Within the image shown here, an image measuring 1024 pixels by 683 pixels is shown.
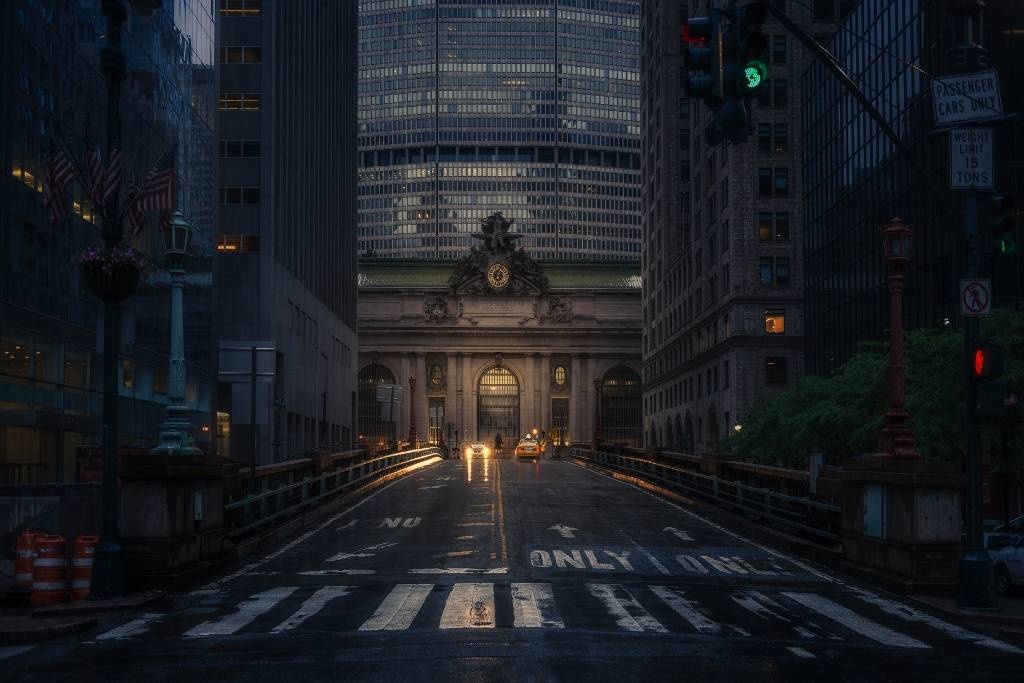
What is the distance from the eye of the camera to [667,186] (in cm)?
11150

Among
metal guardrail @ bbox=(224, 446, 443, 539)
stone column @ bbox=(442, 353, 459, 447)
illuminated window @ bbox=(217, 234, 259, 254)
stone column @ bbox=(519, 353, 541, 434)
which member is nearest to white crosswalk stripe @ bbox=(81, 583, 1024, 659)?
metal guardrail @ bbox=(224, 446, 443, 539)

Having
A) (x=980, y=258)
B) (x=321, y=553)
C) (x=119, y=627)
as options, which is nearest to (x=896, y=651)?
(x=980, y=258)

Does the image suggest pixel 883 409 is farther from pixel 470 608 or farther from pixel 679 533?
pixel 470 608

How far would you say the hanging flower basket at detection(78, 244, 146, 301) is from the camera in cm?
1973

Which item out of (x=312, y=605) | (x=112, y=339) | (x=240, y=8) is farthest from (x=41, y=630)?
(x=240, y=8)

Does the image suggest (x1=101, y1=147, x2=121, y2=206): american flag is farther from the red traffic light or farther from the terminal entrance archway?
the terminal entrance archway

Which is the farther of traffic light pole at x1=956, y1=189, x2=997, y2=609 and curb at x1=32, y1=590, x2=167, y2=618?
traffic light pole at x1=956, y1=189, x2=997, y2=609

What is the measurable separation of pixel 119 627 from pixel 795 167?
2827 inches

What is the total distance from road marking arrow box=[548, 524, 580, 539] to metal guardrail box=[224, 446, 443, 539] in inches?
252

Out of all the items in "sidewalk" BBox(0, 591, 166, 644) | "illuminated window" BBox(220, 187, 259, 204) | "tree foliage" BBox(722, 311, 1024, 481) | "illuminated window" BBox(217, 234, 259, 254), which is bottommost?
"sidewalk" BBox(0, 591, 166, 644)

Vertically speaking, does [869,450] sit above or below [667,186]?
below

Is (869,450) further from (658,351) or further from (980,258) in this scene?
(658,351)

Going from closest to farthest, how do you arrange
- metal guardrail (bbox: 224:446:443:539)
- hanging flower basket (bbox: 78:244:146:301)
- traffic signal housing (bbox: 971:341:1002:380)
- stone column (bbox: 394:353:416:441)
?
traffic signal housing (bbox: 971:341:1002:380), hanging flower basket (bbox: 78:244:146:301), metal guardrail (bbox: 224:446:443:539), stone column (bbox: 394:353:416:441)

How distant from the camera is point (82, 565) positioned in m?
19.4
